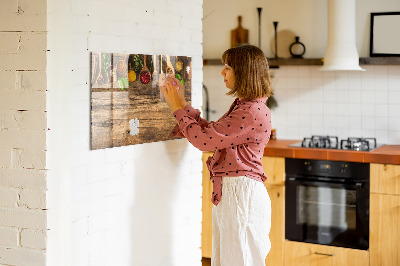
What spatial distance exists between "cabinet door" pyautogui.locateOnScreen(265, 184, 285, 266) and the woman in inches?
59.2

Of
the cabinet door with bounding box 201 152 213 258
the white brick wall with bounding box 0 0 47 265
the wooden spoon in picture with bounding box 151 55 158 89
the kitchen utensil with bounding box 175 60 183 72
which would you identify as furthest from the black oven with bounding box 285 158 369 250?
the white brick wall with bounding box 0 0 47 265

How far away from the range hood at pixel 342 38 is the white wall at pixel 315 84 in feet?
0.70

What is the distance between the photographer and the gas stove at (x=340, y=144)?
4.27m

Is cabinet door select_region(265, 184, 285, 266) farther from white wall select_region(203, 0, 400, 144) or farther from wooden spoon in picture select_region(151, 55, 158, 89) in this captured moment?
wooden spoon in picture select_region(151, 55, 158, 89)

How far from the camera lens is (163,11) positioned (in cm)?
291

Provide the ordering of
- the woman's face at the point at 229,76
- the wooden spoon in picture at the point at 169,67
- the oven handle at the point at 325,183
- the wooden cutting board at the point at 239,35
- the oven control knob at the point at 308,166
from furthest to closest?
1. the wooden cutting board at the point at 239,35
2. the oven control knob at the point at 308,166
3. the oven handle at the point at 325,183
4. the wooden spoon in picture at the point at 169,67
5. the woman's face at the point at 229,76

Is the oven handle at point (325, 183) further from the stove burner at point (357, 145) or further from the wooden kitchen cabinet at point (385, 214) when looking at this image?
the stove burner at point (357, 145)

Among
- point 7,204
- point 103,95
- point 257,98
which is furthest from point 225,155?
point 7,204

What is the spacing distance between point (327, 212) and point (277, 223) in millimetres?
379

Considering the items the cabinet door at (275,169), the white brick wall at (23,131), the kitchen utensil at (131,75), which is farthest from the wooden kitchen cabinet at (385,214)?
the white brick wall at (23,131)

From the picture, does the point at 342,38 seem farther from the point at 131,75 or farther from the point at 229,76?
the point at 131,75

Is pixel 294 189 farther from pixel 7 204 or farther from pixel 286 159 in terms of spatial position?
pixel 7 204

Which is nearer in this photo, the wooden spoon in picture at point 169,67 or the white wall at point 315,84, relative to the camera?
the wooden spoon in picture at point 169,67

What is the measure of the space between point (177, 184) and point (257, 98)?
0.66m
